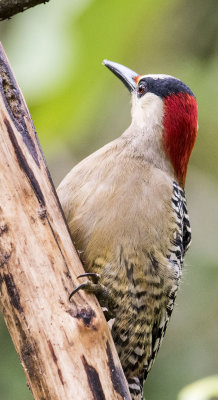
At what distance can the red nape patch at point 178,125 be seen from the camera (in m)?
3.32

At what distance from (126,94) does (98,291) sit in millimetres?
2630

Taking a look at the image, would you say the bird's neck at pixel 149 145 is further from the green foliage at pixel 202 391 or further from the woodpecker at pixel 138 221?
the green foliage at pixel 202 391

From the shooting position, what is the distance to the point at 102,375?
7.24ft

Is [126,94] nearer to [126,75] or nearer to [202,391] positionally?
[126,75]

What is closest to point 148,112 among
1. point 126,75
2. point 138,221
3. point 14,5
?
point 126,75

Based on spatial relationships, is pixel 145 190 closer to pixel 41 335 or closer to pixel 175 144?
pixel 175 144

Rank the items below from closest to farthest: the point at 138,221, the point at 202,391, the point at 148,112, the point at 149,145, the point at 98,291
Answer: the point at 202,391
the point at 98,291
the point at 138,221
the point at 149,145
the point at 148,112

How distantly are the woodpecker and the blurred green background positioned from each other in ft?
0.98

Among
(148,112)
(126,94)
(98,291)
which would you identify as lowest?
(98,291)

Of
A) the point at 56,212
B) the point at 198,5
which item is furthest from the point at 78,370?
the point at 198,5

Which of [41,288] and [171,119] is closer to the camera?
[41,288]

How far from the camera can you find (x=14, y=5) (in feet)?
8.42

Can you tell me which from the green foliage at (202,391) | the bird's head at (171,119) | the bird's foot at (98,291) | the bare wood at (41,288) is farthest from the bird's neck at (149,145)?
the green foliage at (202,391)

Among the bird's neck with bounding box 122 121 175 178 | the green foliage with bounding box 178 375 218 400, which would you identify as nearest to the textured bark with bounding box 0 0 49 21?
the bird's neck with bounding box 122 121 175 178
